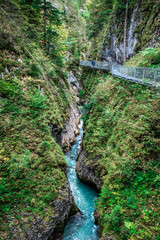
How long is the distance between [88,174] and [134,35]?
16.7m

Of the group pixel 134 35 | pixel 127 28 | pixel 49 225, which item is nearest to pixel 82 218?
pixel 49 225

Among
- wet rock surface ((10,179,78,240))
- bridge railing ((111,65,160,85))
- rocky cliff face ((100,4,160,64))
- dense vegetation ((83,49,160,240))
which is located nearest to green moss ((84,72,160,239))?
dense vegetation ((83,49,160,240))

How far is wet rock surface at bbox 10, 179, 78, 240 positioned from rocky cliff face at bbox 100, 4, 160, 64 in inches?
558

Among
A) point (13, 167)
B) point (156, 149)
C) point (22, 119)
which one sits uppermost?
point (22, 119)

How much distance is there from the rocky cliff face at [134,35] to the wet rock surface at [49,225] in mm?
14161

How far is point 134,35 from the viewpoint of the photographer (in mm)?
15211

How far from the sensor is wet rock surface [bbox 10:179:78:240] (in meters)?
5.49

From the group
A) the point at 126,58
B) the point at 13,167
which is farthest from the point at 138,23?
the point at 13,167

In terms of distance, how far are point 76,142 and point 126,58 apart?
43.7ft

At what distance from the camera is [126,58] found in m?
16.8

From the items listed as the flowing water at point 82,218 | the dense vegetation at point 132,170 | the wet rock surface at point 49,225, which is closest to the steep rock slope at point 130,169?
the dense vegetation at point 132,170

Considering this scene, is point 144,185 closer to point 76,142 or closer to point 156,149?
point 156,149

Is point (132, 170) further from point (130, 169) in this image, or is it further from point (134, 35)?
point (134, 35)

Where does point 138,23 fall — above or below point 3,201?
above
